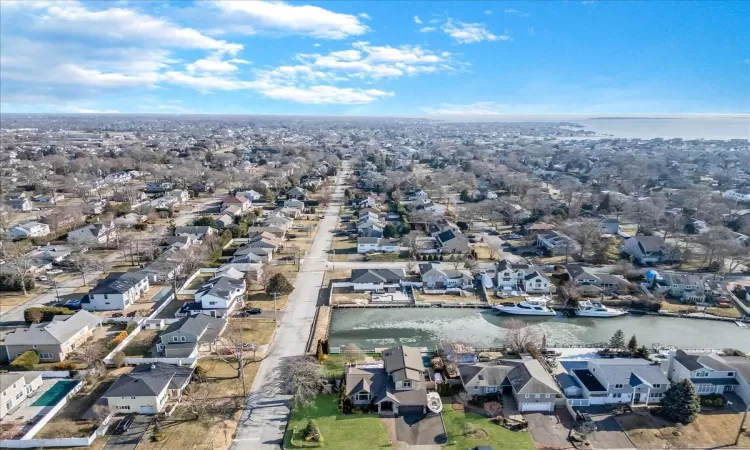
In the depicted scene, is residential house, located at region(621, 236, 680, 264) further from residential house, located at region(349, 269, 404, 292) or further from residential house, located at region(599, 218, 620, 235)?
residential house, located at region(349, 269, 404, 292)

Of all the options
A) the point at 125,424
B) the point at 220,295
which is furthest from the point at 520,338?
the point at 125,424

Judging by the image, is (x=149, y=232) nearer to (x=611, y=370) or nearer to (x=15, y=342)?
(x=15, y=342)

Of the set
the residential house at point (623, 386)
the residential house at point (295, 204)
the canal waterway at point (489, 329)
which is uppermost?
the residential house at point (295, 204)

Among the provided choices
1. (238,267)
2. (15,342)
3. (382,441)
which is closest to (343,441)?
(382,441)

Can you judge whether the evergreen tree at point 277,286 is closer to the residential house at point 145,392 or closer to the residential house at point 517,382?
the residential house at point 145,392

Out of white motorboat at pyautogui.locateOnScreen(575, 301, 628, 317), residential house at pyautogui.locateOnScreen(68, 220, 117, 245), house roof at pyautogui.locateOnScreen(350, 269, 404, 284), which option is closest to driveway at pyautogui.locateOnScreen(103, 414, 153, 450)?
house roof at pyautogui.locateOnScreen(350, 269, 404, 284)

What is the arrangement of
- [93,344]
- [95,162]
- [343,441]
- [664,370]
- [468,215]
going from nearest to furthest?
[343,441] → [664,370] → [93,344] → [468,215] → [95,162]

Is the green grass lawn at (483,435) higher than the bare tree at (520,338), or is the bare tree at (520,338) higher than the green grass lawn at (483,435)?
the bare tree at (520,338)

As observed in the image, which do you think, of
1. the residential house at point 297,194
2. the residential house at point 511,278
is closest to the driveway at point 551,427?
the residential house at point 511,278
